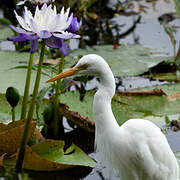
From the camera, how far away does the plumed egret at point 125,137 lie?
1569mm

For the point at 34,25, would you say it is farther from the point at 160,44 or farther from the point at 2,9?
the point at 2,9

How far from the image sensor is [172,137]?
2227mm

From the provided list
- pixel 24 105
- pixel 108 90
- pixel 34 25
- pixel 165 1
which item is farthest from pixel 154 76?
pixel 165 1

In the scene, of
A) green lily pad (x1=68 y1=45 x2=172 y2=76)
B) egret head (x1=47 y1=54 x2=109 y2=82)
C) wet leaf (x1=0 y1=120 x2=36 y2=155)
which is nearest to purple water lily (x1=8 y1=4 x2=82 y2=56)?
egret head (x1=47 y1=54 x2=109 y2=82)

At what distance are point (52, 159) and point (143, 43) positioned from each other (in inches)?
73.6

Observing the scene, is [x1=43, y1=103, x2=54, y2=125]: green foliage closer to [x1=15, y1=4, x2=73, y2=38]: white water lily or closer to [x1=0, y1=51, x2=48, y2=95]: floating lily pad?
[x1=0, y1=51, x2=48, y2=95]: floating lily pad

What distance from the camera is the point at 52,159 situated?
1.89 m

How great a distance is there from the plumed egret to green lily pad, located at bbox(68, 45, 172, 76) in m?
1.14

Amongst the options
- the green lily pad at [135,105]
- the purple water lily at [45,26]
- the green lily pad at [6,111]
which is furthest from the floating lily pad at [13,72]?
the purple water lily at [45,26]

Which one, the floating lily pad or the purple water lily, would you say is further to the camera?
the floating lily pad

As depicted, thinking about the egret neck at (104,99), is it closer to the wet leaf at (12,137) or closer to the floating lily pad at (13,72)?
the wet leaf at (12,137)

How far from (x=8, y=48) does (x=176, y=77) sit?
132 cm

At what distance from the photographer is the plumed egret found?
5.15 feet

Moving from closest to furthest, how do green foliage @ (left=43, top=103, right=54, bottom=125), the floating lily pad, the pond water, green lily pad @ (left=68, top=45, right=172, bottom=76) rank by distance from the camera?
1. the pond water
2. green foliage @ (left=43, top=103, right=54, bottom=125)
3. the floating lily pad
4. green lily pad @ (left=68, top=45, right=172, bottom=76)
